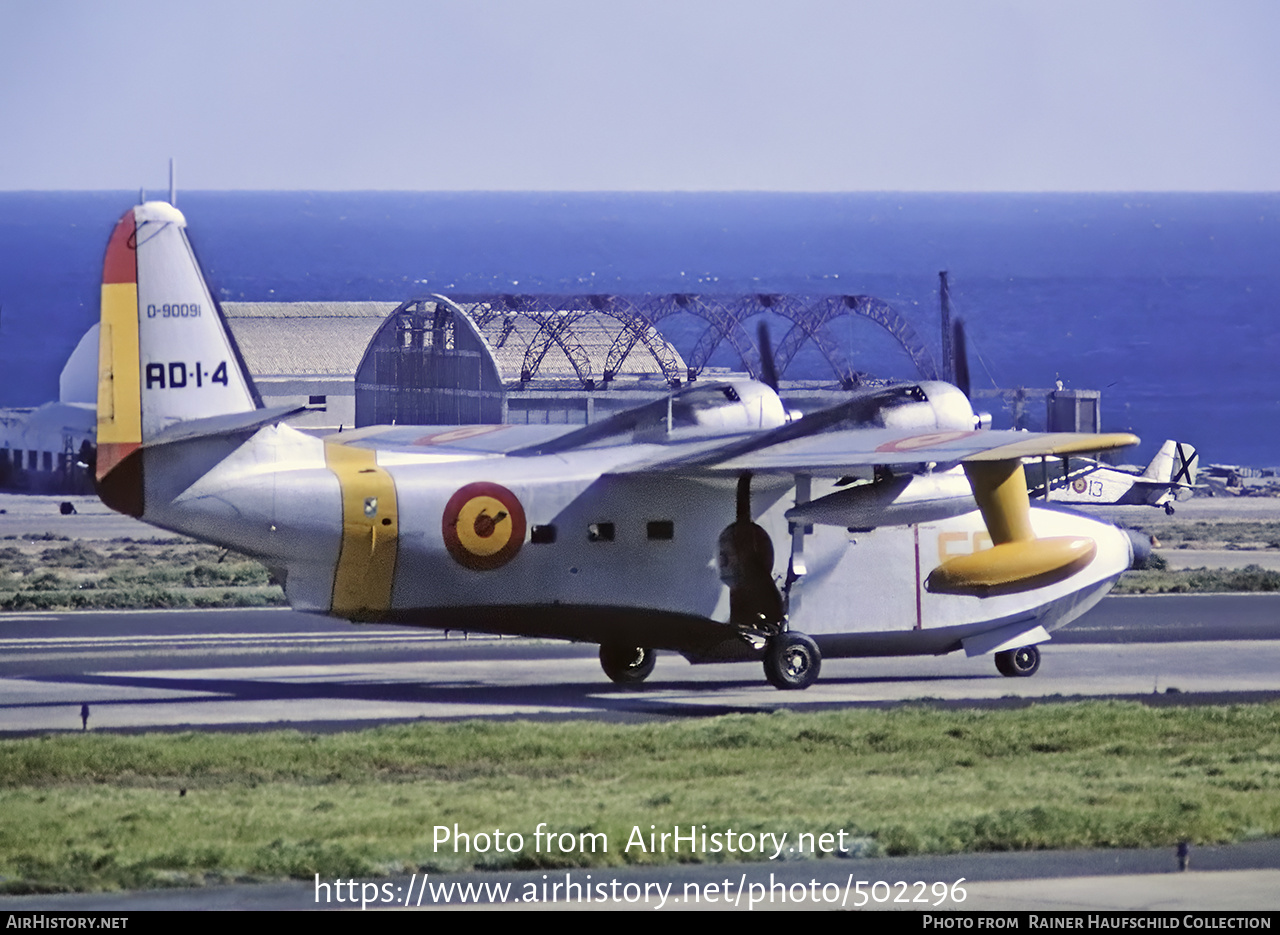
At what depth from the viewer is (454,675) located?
3322 cm

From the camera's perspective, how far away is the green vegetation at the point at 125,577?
46.3m

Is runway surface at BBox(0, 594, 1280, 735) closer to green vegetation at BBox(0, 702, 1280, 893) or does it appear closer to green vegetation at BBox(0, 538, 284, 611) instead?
green vegetation at BBox(0, 702, 1280, 893)

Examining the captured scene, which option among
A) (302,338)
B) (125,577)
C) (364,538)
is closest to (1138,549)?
(364,538)

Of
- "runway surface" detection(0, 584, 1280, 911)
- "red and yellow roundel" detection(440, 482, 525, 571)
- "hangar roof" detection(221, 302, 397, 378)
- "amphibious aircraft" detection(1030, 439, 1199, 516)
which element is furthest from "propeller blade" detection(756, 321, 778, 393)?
"hangar roof" detection(221, 302, 397, 378)

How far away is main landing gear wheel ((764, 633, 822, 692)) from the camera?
99.9 ft

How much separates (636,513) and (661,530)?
0.51m

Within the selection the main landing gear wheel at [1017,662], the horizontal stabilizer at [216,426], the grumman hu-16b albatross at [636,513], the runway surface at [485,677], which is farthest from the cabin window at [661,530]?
the main landing gear wheel at [1017,662]

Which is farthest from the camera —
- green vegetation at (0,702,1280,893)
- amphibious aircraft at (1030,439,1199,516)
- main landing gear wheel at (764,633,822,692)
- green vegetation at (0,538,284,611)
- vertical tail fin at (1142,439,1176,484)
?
vertical tail fin at (1142,439,1176,484)

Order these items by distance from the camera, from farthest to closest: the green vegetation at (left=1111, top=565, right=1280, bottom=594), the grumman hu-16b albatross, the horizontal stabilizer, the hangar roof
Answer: the hangar roof → the green vegetation at (left=1111, top=565, right=1280, bottom=594) → the grumman hu-16b albatross → the horizontal stabilizer

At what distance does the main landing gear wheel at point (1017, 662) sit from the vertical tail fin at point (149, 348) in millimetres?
14135

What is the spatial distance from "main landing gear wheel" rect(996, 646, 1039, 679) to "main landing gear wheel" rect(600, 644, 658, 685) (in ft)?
Result: 20.8

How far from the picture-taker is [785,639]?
3053 cm

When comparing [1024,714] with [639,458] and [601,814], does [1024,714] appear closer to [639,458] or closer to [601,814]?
[639,458]

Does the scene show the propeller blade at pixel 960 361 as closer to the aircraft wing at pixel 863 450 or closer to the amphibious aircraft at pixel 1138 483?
the aircraft wing at pixel 863 450
